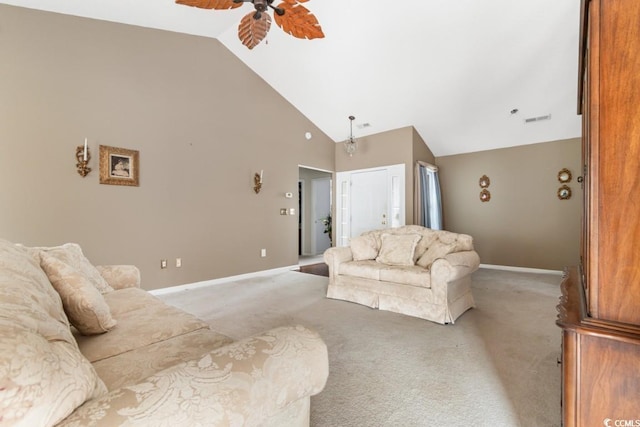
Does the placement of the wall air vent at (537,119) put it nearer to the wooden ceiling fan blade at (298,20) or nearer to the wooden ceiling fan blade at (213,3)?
the wooden ceiling fan blade at (298,20)

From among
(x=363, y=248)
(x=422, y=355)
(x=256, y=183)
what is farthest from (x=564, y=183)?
(x=256, y=183)

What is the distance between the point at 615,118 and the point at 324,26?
152 inches

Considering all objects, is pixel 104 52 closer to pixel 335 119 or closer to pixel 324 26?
pixel 324 26

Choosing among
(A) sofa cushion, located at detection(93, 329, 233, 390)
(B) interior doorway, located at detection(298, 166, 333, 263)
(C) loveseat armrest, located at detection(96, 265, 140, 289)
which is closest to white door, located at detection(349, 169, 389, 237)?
(B) interior doorway, located at detection(298, 166, 333, 263)

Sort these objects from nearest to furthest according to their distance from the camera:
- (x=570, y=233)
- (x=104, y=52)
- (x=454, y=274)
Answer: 1. (x=454, y=274)
2. (x=104, y=52)
3. (x=570, y=233)

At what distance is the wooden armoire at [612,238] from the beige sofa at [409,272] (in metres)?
1.88

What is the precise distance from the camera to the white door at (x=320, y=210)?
307 inches

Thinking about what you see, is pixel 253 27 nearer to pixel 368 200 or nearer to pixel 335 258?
pixel 335 258

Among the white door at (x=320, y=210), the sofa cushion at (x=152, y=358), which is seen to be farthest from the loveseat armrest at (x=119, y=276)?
the white door at (x=320, y=210)

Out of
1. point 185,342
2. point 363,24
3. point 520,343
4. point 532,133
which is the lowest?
point 520,343

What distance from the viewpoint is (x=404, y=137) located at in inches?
221

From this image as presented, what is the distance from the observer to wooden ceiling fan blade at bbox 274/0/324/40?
6.98ft

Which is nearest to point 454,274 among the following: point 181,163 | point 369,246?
point 369,246

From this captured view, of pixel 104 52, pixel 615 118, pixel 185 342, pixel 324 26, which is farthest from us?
pixel 324 26
